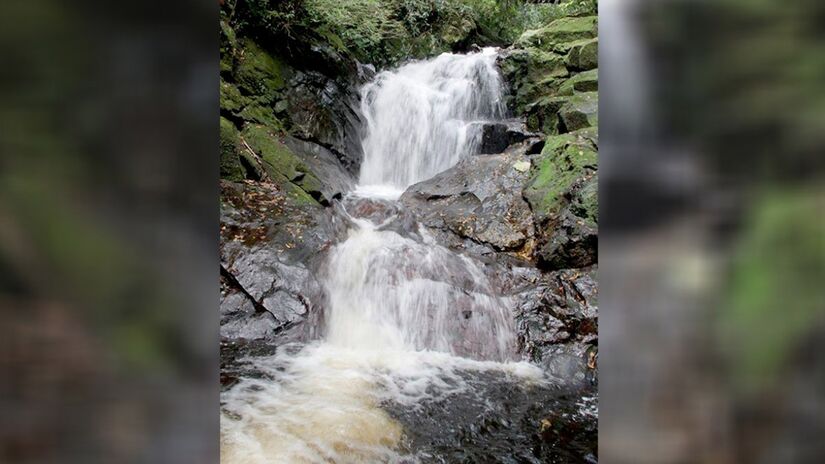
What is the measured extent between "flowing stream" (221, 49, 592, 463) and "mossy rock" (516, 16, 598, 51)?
6630 millimetres

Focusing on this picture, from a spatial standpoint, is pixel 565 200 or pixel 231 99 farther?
pixel 231 99

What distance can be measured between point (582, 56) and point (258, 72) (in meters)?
8.38

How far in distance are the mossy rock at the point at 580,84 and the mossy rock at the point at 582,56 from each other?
374 mm

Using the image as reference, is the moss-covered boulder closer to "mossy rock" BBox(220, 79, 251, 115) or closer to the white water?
the white water

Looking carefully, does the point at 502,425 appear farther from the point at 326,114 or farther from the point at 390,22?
the point at 390,22

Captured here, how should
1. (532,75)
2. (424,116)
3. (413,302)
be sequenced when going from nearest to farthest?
1. (413,302)
2. (424,116)
3. (532,75)

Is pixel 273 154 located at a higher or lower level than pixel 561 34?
lower

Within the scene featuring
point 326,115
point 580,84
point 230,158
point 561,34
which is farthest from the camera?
point 561,34

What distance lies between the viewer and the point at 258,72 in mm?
10477

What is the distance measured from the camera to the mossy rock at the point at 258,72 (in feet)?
33.1
